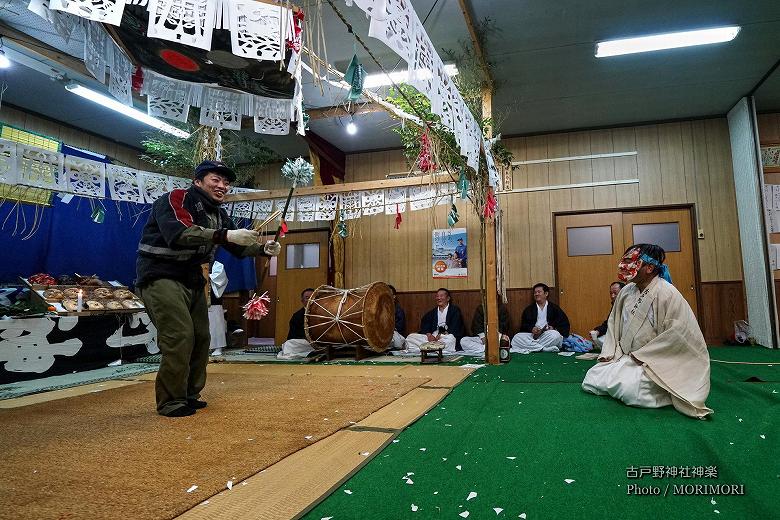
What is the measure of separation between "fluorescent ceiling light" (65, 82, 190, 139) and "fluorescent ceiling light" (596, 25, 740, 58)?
5810 millimetres

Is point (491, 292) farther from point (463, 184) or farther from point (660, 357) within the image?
point (660, 357)

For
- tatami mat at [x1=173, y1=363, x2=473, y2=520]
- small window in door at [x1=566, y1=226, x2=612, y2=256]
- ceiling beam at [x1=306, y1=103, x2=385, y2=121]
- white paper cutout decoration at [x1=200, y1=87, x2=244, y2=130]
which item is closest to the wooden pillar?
ceiling beam at [x1=306, y1=103, x2=385, y2=121]

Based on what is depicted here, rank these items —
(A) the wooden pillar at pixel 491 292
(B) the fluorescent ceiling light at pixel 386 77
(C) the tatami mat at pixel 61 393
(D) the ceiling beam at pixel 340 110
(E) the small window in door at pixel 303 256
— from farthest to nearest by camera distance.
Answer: (E) the small window in door at pixel 303 256
(D) the ceiling beam at pixel 340 110
(B) the fluorescent ceiling light at pixel 386 77
(A) the wooden pillar at pixel 491 292
(C) the tatami mat at pixel 61 393

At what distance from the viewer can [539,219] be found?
7.80 metres

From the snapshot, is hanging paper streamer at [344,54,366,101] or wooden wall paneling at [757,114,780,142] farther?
wooden wall paneling at [757,114,780,142]

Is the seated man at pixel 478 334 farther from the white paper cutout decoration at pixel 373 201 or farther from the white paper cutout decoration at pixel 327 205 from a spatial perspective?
the white paper cutout decoration at pixel 327 205

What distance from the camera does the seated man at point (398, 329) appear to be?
7098 millimetres

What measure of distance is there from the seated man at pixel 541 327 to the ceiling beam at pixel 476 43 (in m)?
3.20

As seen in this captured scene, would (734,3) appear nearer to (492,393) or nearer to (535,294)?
(535,294)

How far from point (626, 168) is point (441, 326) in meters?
4.07

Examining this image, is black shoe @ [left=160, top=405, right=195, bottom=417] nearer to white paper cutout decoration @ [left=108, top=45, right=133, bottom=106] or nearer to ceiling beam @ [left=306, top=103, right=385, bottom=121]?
white paper cutout decoration @ [left=108, top=45, right=133, bottom=106]

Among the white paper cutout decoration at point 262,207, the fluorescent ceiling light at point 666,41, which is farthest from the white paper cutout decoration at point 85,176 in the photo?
the fluorescent ceiling light at point 666,41

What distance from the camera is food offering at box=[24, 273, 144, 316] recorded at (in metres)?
5.42

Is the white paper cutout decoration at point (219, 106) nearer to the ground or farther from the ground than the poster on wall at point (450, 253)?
farther from the ground
